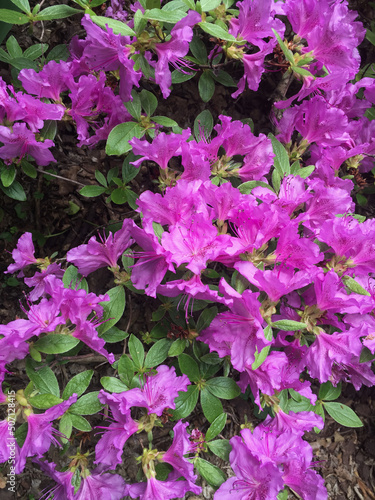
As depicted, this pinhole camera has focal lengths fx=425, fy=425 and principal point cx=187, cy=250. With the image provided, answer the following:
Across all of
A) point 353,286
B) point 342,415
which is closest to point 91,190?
point 353,286

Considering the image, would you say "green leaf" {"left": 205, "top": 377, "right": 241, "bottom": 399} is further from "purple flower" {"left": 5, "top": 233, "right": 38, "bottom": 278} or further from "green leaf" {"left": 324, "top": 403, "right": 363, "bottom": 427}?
"purple flower" {"left": 5, "top": 233, "right": 38, "bottom": 278}

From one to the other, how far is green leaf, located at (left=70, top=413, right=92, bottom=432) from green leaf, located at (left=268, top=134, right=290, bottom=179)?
3.71 ft

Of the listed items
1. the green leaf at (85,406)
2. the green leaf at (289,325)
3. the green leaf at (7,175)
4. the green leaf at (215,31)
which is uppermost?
the green leaf at (215,31)

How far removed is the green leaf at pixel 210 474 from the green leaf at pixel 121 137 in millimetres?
1145

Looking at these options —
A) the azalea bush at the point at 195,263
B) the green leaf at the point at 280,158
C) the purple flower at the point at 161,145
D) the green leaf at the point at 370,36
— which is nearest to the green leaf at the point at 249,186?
the azalea bush at the point at 195,263

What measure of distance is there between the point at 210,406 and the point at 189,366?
17cm

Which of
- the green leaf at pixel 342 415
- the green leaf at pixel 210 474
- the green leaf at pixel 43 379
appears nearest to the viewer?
the green leaf at pixel 43 379

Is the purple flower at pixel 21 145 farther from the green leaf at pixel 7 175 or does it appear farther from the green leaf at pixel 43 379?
the green leaf at pixel 43 379

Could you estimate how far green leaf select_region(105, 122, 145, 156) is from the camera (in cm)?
154

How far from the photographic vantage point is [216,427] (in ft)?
5.04

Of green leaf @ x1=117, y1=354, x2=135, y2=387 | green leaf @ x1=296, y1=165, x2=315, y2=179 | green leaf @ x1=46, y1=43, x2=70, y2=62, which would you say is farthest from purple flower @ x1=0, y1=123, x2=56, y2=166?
green leaf @ x1=296, y1=165, x2=315, y2=179

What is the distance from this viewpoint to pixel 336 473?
7.32 ft

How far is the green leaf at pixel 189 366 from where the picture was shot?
1.54m

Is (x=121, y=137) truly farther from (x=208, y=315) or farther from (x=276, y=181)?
(x=208, y=315)
